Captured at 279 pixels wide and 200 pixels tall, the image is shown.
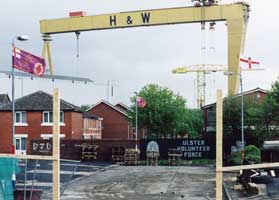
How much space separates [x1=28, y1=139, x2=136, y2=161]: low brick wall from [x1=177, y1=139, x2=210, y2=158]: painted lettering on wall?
4080mm

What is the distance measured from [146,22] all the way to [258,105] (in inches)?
498

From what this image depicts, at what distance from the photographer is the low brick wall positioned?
48.3 m

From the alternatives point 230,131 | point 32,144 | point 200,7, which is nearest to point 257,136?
point 230,131

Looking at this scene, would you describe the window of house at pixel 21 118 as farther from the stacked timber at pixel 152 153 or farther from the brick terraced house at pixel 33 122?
the stacked timber at pixel 152 153

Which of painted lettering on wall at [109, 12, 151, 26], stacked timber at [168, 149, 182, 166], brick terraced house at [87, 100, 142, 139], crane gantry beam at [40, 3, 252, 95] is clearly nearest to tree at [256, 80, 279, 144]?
crane gantry beam at [40, 3, 252, 95]

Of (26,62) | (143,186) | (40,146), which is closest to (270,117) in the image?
(40,146)

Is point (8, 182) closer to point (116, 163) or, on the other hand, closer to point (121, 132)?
point (116, 163)

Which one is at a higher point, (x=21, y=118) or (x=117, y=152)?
(x=21, y=118)

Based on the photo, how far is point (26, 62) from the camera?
24.7 meters

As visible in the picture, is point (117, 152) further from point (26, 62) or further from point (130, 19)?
point (26, 62)

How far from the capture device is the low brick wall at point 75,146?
48.3 metres

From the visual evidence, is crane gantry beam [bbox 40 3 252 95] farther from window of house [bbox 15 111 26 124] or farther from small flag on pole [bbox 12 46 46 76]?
small flag on pole [bbox 12 46 46 76]

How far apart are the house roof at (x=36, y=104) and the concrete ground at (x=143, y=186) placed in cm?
1652

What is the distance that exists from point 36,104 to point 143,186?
1074 inches
